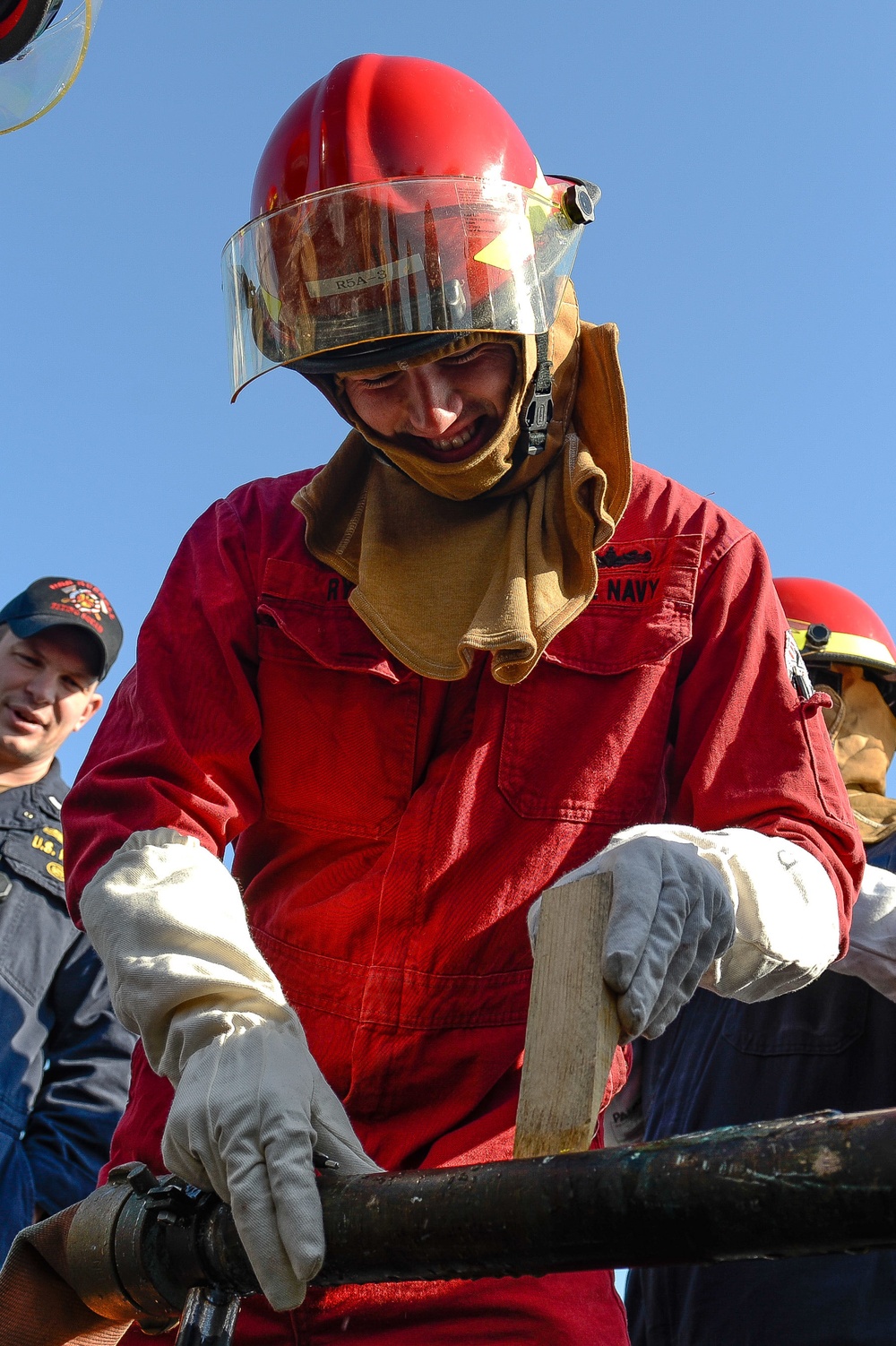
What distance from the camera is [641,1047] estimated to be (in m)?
4.55

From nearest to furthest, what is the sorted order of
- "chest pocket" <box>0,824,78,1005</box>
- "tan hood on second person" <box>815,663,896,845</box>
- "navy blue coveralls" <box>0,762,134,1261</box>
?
"navy blue coveralls" <box>0,762,134,1261</box>, "chest pocket" <box>0,824,78,1005</box>, "tan hood on second person" <box>815,663,896,845</box>

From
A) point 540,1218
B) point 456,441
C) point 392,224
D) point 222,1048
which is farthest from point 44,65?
point 540,1218

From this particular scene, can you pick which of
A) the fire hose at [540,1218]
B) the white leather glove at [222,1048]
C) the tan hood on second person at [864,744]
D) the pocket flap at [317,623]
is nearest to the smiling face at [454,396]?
the pocket flap at [317,623]

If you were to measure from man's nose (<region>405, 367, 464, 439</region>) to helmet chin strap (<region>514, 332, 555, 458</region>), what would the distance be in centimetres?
13

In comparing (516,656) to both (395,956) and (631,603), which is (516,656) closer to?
(631,603)

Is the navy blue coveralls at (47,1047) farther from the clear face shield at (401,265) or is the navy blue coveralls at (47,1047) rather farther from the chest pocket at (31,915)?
the clear face shield at (401,265)

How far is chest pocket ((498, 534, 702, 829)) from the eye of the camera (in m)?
2.72

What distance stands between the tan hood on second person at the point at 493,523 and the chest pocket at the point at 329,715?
70 mm

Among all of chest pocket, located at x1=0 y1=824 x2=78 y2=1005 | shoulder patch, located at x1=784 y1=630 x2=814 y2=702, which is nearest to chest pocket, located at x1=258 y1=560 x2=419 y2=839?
shoulder patch, located at x1=784 y1=630 x2=814 y2=702

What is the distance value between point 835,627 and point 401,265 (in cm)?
272

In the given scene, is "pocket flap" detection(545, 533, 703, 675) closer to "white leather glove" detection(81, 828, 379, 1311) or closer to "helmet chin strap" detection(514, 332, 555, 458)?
"helmet chin strap" detection(514, 332, 555, 458)

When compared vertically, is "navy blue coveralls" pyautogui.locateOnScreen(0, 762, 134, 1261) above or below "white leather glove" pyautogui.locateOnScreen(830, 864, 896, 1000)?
below

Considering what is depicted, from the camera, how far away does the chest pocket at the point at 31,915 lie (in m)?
4.31

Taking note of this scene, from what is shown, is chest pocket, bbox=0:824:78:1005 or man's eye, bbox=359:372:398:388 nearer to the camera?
man's eye, bbox=359:372:398:388
